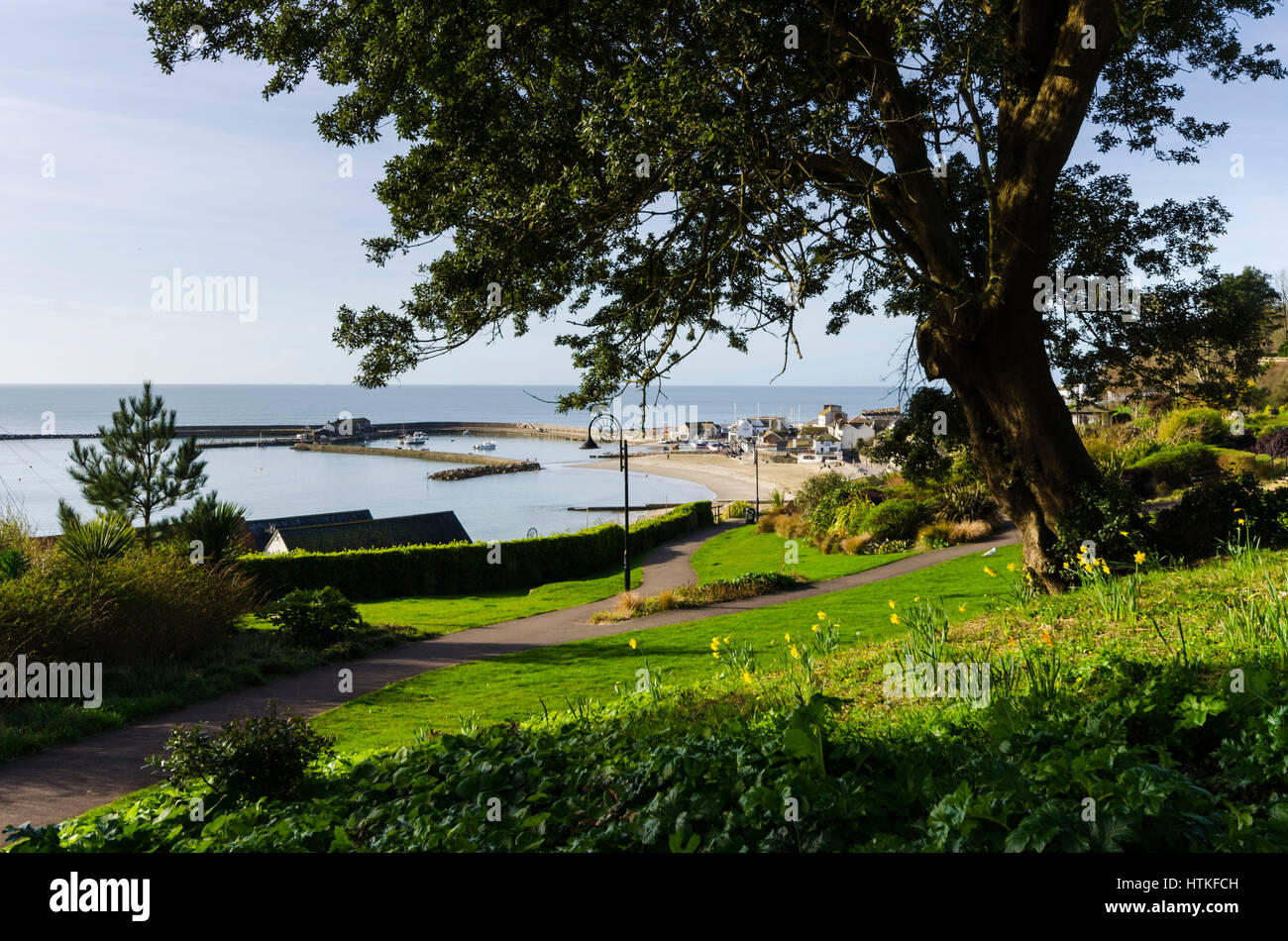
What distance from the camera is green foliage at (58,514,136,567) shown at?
1555 cm

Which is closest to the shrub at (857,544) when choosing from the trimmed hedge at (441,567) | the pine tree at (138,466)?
the trimmed hedge at (441,567)

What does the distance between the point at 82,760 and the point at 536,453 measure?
124099mm

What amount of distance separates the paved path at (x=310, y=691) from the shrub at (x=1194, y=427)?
834 cm

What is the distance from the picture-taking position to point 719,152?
710 centimetres

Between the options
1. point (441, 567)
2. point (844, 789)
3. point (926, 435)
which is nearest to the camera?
point (844, 789)

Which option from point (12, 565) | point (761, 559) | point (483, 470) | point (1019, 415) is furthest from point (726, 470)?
point (1019, 415)

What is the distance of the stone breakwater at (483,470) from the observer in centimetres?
9806

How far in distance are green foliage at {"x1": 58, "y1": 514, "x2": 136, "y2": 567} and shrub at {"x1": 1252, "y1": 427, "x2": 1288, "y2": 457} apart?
31877 millimetres

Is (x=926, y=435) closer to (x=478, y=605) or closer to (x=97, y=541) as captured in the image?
(x=97, y=541)

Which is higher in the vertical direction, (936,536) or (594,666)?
(936,536)

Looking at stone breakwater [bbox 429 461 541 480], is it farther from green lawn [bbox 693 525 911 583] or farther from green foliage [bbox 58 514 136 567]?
green foliage [bbox 58 514 136 567]

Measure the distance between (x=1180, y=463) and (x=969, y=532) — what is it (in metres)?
6.60
